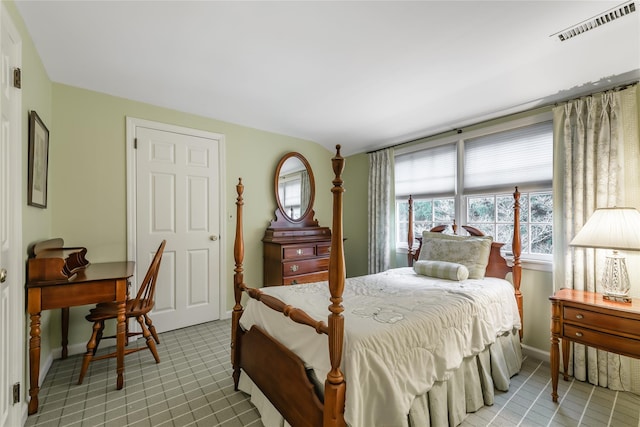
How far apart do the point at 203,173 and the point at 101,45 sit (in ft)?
4.88

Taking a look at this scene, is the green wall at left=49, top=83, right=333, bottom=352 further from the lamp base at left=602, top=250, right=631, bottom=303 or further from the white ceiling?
the lamp base at left=602, top=250, right=631, bottom=303

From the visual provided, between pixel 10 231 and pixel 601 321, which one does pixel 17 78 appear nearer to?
pixel 10 231

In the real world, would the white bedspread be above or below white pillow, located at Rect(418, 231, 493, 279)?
below

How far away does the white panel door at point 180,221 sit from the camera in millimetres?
2906

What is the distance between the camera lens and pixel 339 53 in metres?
2.00

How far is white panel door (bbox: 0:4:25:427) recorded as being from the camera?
138 centimetres

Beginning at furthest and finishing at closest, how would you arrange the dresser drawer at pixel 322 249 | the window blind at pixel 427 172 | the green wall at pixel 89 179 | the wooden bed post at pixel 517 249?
the dresser drawer at pixel 322 249 → the window blind at pixel 427 172 → the wooden bed post at pixel 517 249 → the green wall at pixel 89 179

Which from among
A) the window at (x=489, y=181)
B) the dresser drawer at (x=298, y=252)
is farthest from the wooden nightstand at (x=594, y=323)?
the dresser drawer at (x=298, y=252)

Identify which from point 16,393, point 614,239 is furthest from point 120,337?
point 614,239

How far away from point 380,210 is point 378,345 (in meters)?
2.73

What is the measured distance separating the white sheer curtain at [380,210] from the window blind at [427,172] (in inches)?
5.8

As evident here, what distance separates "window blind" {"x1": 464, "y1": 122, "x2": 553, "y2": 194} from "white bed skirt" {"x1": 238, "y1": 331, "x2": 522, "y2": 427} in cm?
143

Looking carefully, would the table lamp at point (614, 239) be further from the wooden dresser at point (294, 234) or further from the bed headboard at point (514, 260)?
the wooden dresser at point (294, 234)

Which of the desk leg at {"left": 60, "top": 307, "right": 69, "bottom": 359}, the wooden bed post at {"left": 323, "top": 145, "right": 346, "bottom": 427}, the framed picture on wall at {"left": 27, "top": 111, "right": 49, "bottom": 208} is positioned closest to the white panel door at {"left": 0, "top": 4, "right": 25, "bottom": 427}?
the framed picture on wall at {"left": 27, "top": 111, "right": 49, "bottom": 208}
